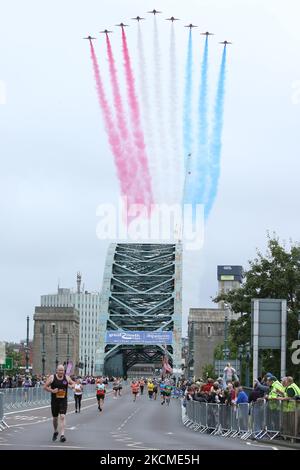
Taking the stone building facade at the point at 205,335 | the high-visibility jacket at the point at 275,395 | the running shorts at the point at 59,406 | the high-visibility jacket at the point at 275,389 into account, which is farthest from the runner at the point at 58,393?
the stone building facade at the point at 205,335

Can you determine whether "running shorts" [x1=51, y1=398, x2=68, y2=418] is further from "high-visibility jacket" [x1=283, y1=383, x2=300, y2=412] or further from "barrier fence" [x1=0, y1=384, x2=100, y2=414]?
"barrier fence" [x1=0, y1=384, x2=100, y2=414]

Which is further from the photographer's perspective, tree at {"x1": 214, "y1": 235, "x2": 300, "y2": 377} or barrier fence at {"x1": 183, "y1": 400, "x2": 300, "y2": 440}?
tree at {"x1": 214, "y1": 235, "x2": 300, "y2": 377}

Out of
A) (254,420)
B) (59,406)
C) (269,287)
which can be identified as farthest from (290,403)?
(269,287)

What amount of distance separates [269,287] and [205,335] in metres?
127

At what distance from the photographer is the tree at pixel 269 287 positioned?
202 ft

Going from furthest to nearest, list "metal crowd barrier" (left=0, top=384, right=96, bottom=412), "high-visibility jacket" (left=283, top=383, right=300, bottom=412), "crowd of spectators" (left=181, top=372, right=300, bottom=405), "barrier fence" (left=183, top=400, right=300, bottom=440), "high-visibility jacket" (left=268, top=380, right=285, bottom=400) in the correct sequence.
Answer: "metal crowd barrier" (left=0, top=384, right=96, bottom=412) → "high-visibility jacket" (left=268, top=380, right=285, bottom=400) → "crowd of spectators" (left=181, top=372, right=300, bottom=405) → "barrier fence" (left=183, top=400, right=300, bottom=440) → "high-visibility jacket" (left=283, top=383, right=300, bottom=412)

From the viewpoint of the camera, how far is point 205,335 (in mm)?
→ 188250

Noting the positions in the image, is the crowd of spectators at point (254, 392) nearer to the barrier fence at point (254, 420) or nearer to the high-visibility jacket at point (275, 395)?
the high-visibility jacket at point (275, 395)

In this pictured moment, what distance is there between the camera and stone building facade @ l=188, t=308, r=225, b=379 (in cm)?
18388

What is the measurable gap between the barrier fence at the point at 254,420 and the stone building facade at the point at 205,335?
5747 inches

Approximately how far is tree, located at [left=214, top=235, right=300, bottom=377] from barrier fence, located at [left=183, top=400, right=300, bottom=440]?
24.8 metres

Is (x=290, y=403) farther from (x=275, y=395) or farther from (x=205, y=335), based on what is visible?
(x=205, y=335)

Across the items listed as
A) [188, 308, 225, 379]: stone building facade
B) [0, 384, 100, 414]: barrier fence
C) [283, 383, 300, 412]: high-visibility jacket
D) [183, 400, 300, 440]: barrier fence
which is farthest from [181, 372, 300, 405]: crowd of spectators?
[188, 308, 225, 379]: stone building facade
